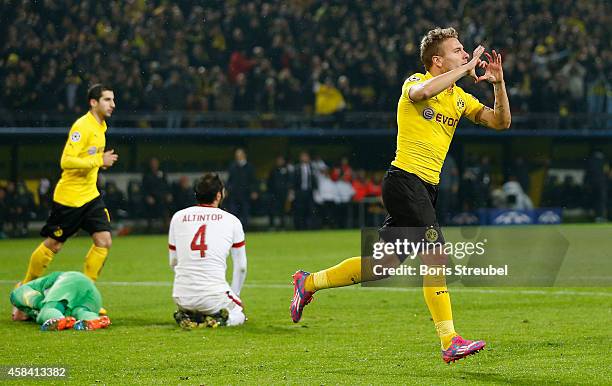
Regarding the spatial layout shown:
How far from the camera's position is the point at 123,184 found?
25.0m

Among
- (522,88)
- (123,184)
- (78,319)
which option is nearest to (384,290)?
(78,319)

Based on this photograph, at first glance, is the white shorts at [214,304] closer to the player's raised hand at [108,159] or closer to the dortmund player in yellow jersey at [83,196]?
the dortmund player in yellow jersey at [83,196]

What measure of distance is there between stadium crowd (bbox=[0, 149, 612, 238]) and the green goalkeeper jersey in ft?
45.0

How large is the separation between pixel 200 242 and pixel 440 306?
107 inches

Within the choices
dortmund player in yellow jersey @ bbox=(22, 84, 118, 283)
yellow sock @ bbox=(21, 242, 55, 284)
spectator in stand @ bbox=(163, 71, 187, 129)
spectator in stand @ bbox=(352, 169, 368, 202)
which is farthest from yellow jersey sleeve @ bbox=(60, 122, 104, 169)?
spectator in stand @ bbox=(352, 169, 368, 202)

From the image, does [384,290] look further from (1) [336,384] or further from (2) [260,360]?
(1) [336,384]

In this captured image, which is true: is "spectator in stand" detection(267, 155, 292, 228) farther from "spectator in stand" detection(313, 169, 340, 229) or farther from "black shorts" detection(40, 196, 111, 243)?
"black shorts" detection(40, 196, 111, 243)

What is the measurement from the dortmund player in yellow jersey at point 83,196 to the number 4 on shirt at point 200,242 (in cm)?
206

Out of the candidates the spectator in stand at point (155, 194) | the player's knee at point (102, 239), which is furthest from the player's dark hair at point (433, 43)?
the spectator in stand at point (155, 194)

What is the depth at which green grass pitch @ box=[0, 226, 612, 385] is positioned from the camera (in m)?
6.88

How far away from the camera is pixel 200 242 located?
362 inches

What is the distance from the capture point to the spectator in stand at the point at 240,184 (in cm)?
2495

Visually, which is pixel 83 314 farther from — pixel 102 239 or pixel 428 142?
pixel 428 142

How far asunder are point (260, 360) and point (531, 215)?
2027 cm
